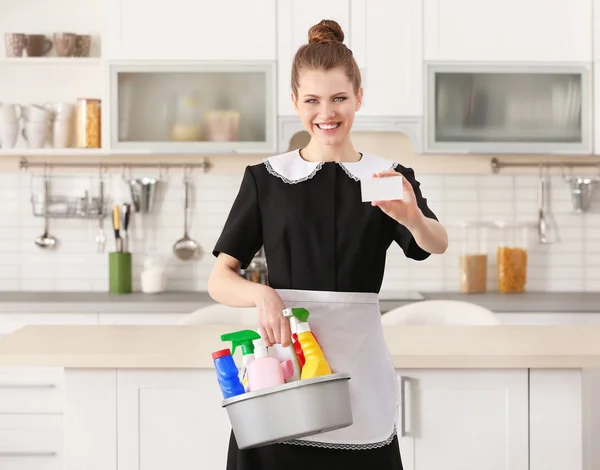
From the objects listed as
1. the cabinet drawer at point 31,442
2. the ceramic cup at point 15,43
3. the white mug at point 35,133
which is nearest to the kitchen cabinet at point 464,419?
the cabinet drawer at point 31,442

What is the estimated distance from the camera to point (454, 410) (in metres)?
1.75

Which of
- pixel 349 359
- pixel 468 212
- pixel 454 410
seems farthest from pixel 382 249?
pixel 468 212

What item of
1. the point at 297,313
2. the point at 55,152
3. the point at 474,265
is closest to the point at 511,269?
the point at 474,265

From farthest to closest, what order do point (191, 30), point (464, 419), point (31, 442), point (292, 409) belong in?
point (191, 30) < point (31, 442) < point (464, 419) < point (292, 409)

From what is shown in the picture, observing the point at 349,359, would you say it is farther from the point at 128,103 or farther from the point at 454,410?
the point at 128,103

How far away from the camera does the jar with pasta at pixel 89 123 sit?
11.1 feet

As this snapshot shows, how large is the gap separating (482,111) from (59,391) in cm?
196

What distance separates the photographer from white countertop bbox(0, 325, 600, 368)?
5.59 ft

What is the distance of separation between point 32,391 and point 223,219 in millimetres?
1097

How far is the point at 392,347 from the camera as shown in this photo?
5.87ft

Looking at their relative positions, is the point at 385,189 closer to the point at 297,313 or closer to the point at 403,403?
the point at 297,313

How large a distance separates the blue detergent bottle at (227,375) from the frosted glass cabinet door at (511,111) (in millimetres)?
2318

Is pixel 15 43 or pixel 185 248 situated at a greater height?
pixel 15 43

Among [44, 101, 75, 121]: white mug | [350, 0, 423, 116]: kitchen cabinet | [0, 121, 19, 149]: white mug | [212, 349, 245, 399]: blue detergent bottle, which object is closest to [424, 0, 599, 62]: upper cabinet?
[350, 0, 423, 116]: kitchen cabinet
